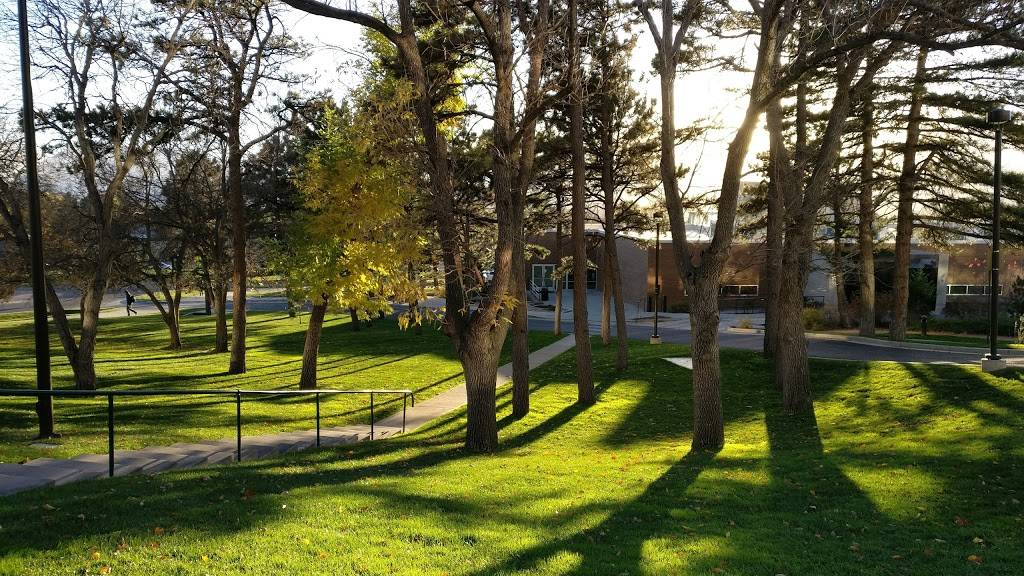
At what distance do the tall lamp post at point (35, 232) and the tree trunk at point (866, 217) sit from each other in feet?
60.3

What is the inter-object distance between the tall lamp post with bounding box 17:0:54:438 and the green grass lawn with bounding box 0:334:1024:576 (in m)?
3.56

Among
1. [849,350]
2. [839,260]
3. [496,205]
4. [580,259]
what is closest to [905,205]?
[849,350]

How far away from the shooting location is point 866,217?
22.7 m

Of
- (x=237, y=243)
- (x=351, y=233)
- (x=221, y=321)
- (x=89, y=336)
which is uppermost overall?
(x=237, y=243)

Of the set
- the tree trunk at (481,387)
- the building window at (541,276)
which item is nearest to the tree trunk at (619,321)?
the tree trunk at (481,387)

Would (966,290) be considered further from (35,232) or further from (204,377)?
(35,232)

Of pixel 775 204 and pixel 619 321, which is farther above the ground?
pixel 775 204

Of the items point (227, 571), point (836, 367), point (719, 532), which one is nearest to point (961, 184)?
point (836, 367)

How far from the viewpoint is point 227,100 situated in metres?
17.7

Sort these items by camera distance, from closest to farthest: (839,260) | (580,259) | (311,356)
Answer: (580,259)
(839,260)
(311,356)

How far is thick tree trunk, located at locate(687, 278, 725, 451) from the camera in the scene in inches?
393

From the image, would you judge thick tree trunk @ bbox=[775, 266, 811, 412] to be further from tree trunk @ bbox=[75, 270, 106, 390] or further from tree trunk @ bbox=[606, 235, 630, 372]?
tree trunk @ bbox=[75, 270, 106, 390]

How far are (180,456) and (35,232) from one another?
3.77 meters

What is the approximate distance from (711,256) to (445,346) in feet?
63.9
